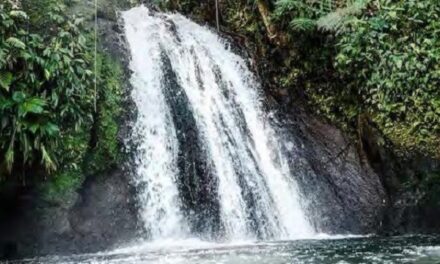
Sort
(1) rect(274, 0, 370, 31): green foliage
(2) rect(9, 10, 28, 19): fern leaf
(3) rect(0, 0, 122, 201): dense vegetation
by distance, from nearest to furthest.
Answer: (3) rect(0, 0, 122, 201): dense vegetation
(2) rect(9, 10, 28, 19): fern leaf
(1) rect(274, 0, 370, 31): green foliage

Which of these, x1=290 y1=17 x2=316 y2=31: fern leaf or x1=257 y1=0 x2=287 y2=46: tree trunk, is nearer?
x1=290 y1=17 x2=316 y2=31: fern leaf

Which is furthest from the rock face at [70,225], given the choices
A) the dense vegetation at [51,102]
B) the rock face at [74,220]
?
the dense vegetation at [51,102]

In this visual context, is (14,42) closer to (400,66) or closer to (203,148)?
(203,148)

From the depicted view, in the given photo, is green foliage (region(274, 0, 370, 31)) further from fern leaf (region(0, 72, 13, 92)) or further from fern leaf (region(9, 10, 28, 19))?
fern leaf (region(0, 72, 13, 92))

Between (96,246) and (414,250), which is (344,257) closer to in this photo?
(414,250)

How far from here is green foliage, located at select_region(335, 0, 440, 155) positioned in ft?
30.7

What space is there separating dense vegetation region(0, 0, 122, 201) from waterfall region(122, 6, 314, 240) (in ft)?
2.36

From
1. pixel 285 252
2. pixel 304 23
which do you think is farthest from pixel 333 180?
pixel 285 252

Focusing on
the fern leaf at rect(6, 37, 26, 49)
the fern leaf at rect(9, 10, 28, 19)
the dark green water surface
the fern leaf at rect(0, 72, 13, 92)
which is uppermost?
the fern leaf at rect(9, 10, 28, 19)

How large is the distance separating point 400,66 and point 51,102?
220 inches

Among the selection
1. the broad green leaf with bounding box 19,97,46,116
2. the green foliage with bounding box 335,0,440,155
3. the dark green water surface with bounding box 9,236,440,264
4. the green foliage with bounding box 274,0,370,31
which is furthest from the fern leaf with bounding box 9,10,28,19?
the green foliage with bounding box 335,0,440,155

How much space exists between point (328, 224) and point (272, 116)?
232cm

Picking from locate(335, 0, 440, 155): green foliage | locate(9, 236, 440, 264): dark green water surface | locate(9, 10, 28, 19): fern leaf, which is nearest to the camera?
locate(9, 236, 440, 264): dark green water surface

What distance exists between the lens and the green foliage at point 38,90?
8.27 m
